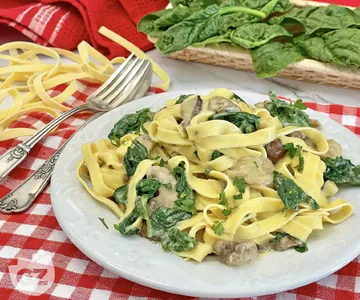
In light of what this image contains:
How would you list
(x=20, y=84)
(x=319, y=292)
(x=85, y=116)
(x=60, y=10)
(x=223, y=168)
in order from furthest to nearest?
(x=60, y=10)
(x=20, y=84)
(x=85, y=116)
(x=223, y=168)
(x=319, y=292)

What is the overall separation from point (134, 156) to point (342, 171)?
704 mm

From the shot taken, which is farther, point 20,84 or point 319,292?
point 20,84

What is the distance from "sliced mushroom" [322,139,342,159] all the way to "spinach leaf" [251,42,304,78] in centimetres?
78

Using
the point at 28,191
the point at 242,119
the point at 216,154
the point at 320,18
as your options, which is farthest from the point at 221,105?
the point at 320,18

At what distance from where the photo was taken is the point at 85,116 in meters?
2.75

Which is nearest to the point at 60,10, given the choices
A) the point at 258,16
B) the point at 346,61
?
the point at 258,16

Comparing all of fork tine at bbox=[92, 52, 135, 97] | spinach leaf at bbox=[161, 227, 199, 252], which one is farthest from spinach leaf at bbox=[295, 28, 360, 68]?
spinach leaf at bbox=[161, 227, 199, 252]

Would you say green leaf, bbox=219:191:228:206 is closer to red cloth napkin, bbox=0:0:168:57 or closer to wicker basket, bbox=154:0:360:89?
wicker basket, bbox=154:0:360:89

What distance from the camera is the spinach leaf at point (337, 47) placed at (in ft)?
9.16

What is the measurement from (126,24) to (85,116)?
1.01 m

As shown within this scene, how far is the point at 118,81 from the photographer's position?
2812 millimetres

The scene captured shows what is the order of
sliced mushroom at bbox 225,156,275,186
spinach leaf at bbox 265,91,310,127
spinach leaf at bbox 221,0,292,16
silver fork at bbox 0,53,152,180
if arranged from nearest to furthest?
sliced mushroom at bbox 225,156,275,186, spinach leaf at bbox 265,91,310,127, silver fork at bbox 0,53,152,180, spinach leaf at bbox 221,0,292,16

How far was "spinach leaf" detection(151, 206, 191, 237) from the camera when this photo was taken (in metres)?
1.76

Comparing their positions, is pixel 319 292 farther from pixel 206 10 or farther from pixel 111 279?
pixel 206 10
